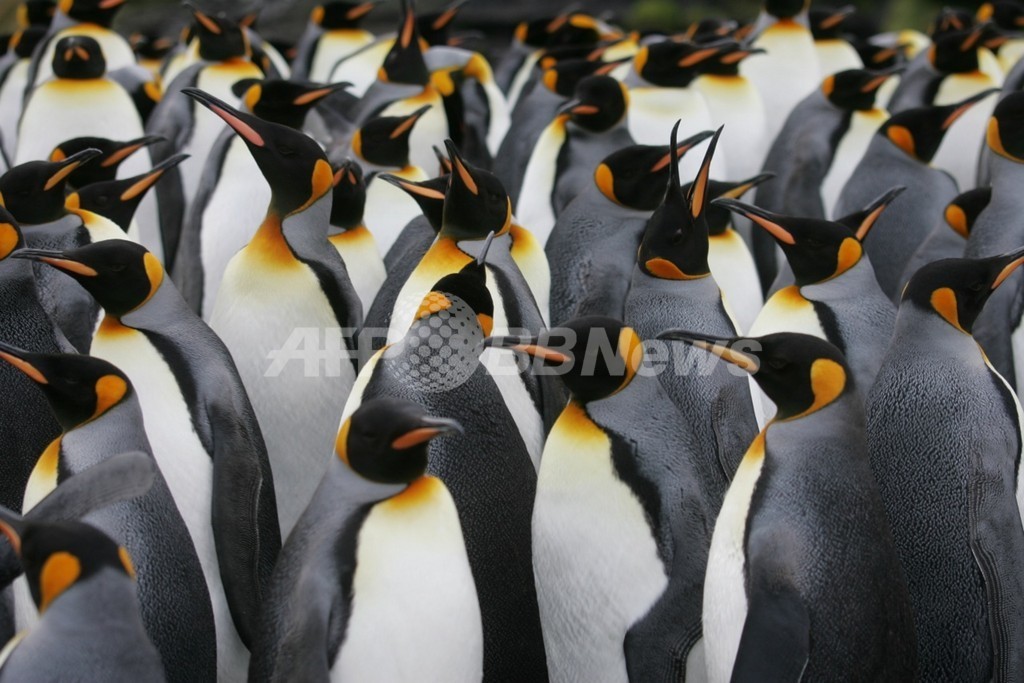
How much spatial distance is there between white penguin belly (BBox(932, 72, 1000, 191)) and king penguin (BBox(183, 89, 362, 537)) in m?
3.80

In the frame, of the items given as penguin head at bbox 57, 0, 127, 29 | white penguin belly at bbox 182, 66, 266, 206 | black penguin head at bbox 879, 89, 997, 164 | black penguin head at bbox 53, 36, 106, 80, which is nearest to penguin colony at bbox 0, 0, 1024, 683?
black penguin head at bbox 879, 89, 997, 164

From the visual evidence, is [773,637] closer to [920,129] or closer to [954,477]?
[954,477]

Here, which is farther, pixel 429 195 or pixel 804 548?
pixel 429 195

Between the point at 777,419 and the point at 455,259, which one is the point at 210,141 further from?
the point at 777,419

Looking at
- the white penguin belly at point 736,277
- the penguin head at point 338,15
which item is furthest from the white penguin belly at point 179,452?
the penguin head at point 338,15

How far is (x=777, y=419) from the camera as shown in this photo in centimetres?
253

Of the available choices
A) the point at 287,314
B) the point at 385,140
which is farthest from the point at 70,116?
the point at 287,314

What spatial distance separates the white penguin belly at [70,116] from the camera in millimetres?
5188

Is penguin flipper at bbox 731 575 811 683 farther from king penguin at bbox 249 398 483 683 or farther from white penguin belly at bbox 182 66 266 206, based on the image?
white penguin belly at bbox 182 66 266 206

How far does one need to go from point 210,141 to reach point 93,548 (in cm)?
380

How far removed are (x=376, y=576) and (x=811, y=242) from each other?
165 cm

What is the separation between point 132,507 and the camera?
2492 mm

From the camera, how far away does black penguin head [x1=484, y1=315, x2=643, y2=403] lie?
2.62 meters

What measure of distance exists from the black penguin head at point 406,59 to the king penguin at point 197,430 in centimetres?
303
